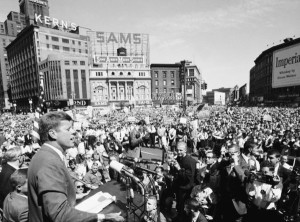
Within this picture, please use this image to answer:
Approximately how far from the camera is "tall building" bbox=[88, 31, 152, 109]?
2970 inches

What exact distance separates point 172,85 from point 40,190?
88.6 meters

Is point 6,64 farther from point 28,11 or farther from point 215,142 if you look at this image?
point 215,142

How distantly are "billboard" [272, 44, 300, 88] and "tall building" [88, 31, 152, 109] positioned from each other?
46207mm

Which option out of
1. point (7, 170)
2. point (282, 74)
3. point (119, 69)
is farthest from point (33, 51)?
point (7, 170)

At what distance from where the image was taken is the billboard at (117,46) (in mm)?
75438

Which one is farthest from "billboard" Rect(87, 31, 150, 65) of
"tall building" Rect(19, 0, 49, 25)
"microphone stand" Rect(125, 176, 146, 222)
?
"tall building" Rect(19, 0, 49, 25)

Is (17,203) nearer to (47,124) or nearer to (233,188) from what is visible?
(47,124)

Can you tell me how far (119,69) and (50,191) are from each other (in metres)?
78.5

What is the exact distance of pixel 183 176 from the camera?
4406mm

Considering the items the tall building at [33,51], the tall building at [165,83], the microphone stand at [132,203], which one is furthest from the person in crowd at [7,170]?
the tall building at [33,51]

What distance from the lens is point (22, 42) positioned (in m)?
85.1

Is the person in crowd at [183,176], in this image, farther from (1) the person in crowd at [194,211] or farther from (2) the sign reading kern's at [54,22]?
(2) the sign reading kern's at [54,22]

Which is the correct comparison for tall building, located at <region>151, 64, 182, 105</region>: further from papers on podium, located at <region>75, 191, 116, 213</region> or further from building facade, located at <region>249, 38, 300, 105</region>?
papers on podium, located at <region>75, 191, 116, 213</region>

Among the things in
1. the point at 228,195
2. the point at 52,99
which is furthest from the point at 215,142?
the point at 52,99
